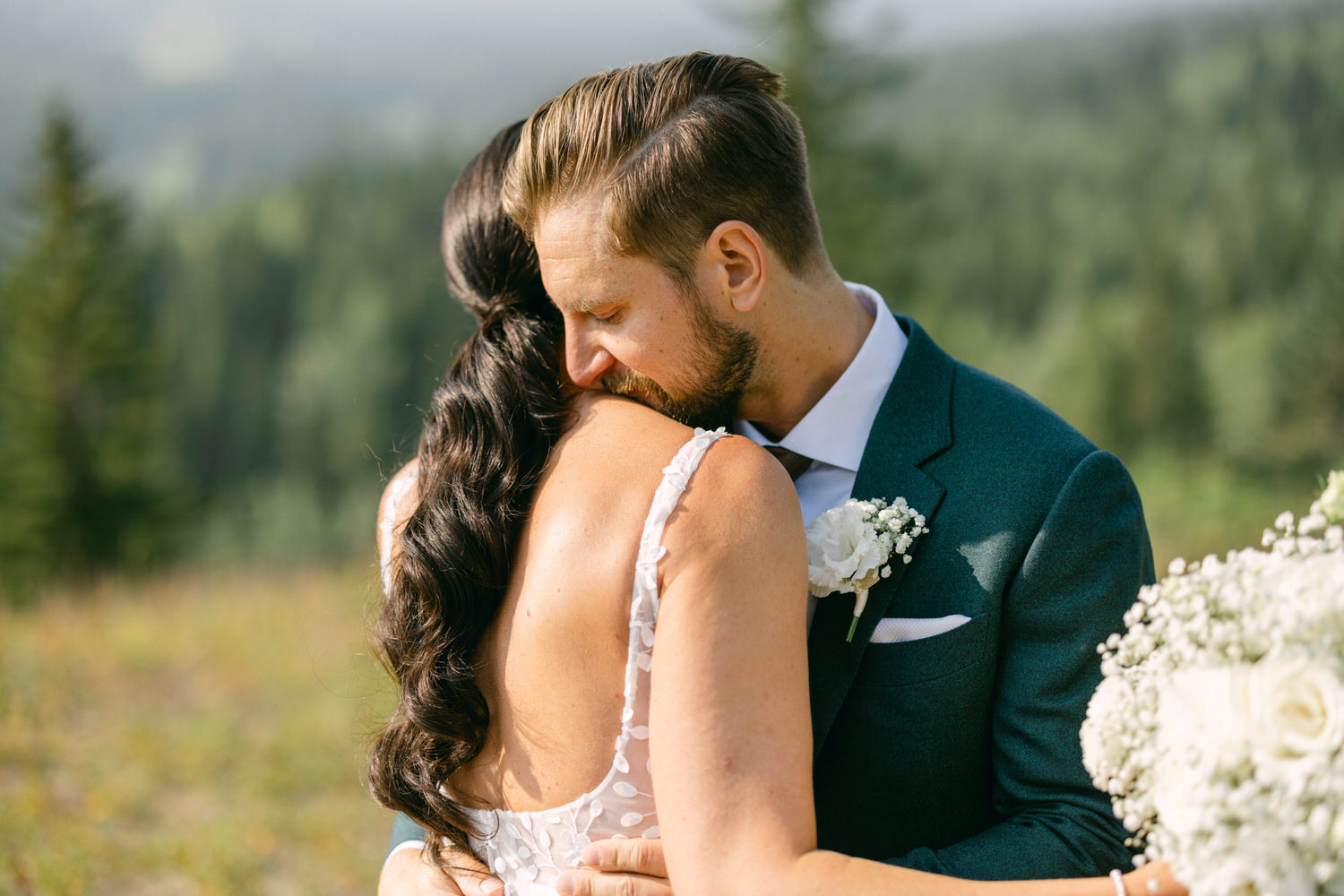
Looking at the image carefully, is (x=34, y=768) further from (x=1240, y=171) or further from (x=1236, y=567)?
(x=1240, y=171)

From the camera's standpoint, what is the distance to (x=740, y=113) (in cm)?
232

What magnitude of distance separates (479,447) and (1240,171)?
3788 cm

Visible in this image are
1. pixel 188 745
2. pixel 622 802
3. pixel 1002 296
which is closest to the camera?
pixel 622 802

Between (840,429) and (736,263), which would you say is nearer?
(736,263)

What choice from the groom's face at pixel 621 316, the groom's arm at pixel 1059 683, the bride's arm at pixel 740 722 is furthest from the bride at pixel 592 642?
the groom's arm at pixel 1059 683

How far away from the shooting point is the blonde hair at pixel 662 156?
219 centimetres

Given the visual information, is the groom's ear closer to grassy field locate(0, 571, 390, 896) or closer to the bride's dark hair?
the bride's dark hair

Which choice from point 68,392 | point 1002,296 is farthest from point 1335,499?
point 1002,296

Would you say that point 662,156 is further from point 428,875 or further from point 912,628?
point 428,875

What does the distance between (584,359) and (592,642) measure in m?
0.66

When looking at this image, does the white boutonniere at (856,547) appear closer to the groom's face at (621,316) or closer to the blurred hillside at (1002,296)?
the groom's face at (621,316)

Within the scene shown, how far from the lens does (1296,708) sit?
140 cm

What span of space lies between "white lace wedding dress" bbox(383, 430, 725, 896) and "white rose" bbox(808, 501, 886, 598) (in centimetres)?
37

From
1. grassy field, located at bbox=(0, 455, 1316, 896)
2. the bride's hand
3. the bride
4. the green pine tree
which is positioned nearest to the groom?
the bride
